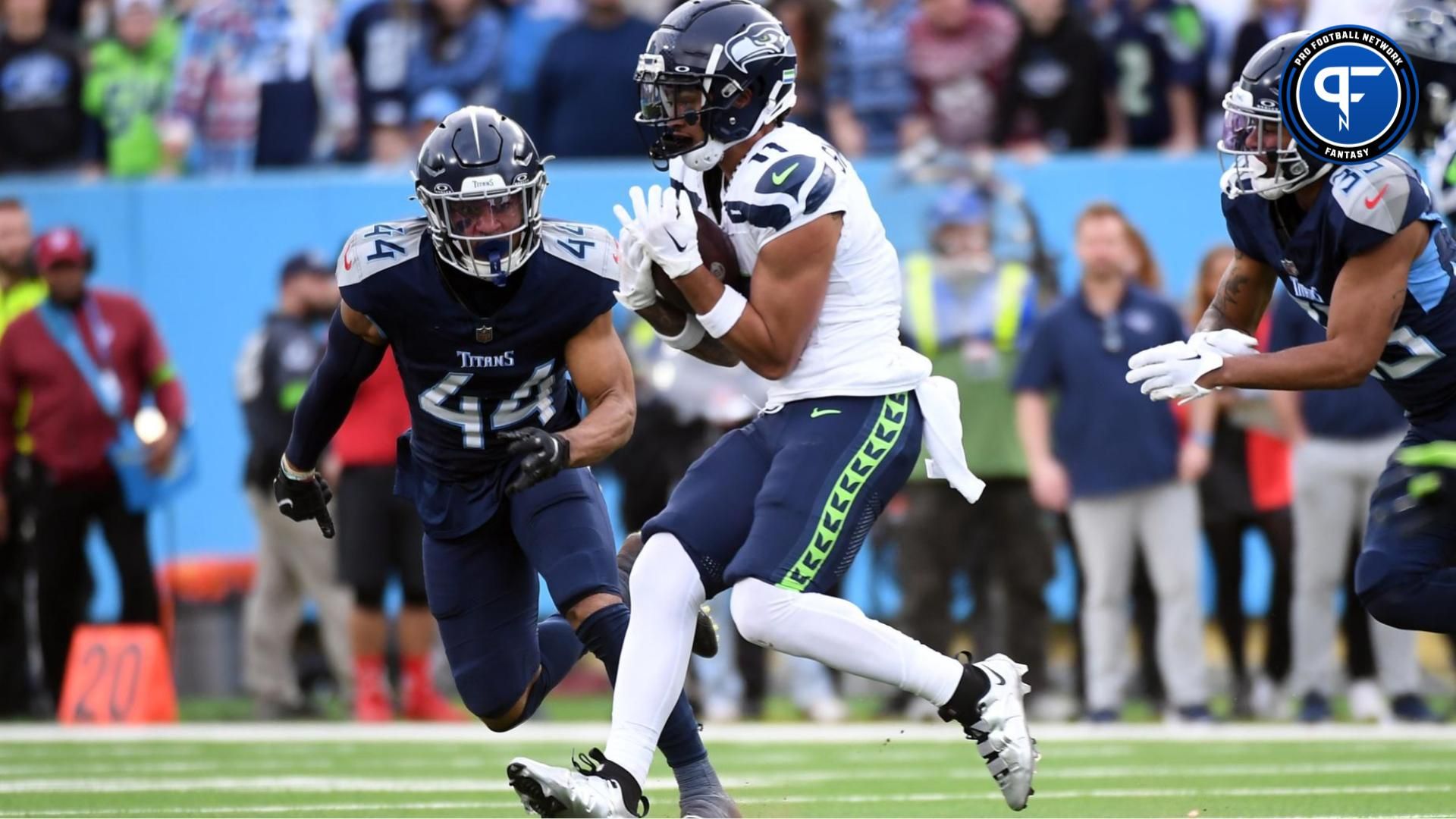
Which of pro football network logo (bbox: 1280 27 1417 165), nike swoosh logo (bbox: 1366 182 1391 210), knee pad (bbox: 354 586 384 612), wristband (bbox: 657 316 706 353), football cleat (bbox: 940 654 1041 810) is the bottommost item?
knee pad (bbox: 354 586 384 612)

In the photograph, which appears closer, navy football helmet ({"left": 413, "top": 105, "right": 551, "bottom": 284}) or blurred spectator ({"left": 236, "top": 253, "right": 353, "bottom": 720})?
navy football helmet ({"left": 413, "top": 105, "right": 551, "bottom": 284})

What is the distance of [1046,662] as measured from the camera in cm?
967

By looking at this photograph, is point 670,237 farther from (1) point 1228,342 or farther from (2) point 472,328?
(1) point 1228,342

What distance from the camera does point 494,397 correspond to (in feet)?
19.2

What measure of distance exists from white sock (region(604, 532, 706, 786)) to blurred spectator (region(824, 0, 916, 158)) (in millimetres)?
5962

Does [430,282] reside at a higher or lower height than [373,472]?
higher

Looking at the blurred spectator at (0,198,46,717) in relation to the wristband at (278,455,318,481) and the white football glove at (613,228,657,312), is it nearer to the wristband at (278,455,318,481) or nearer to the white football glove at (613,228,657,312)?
the wristband at (278,455,318,481)

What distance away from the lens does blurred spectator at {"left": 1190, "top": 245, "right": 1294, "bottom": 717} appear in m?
9.73

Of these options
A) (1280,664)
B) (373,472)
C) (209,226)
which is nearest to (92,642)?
(373,472)

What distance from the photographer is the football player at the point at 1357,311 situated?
17.3ft

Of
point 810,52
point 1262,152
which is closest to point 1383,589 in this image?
point 1262,152

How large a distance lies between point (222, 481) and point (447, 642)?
597cm

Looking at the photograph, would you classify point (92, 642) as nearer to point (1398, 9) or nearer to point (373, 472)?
point (373, 472)

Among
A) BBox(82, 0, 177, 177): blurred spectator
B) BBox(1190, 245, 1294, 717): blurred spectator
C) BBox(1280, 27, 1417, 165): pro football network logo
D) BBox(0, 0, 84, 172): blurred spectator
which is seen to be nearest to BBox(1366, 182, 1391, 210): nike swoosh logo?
BBox(1280, 27, 1417, 165): pro football network logo
